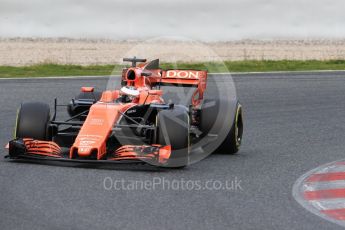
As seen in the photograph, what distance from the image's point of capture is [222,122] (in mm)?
11883

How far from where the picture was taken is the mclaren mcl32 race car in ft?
34.3

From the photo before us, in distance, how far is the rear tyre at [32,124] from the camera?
11.0 m

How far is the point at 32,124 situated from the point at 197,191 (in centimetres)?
280

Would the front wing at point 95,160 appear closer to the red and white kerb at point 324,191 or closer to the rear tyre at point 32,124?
the rear tyre at point 32,124

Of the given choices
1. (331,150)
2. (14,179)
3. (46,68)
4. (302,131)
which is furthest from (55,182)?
(46,68)

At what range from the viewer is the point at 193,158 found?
1149 cm

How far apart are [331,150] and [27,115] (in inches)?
173

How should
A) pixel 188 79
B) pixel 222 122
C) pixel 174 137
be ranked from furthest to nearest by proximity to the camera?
pixel 188 79, pixel 222 122, pixel 174 137

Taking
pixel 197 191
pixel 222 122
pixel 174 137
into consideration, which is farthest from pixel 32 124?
pixel 197 191

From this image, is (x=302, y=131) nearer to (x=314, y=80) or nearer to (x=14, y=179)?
(x=14, y=179)

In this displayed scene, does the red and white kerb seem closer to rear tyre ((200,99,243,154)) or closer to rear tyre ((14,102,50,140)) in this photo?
rear tyre ((200,99,243,154))

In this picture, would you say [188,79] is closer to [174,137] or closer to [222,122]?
[222,122]

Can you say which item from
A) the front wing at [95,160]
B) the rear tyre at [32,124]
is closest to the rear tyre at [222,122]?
the front wing at [95,160]

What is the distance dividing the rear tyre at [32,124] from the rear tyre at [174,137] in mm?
1482
